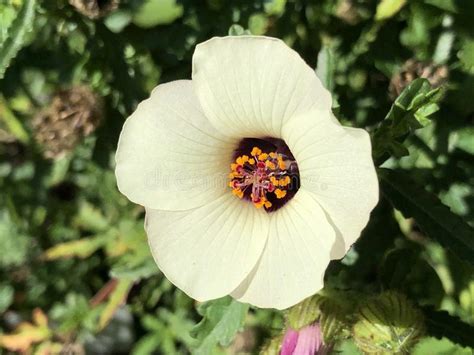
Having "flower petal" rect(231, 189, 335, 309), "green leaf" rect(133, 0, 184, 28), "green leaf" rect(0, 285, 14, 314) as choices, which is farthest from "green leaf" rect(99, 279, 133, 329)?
"flower petal" rect(231, 189, 335, 309)

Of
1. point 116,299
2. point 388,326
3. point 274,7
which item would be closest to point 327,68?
point 274,7

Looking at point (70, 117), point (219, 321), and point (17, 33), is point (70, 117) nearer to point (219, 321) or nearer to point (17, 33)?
point (17, 33)

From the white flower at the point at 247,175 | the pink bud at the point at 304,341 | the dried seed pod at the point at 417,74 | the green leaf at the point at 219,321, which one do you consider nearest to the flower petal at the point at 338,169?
the white flower at the point at 247,175

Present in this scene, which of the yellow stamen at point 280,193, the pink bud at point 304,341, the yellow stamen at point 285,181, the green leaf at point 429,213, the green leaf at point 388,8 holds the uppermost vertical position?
the green leaf at point 388,8

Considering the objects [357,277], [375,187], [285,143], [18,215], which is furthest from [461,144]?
[18,215]

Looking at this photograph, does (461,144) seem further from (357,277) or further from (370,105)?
(357,277)

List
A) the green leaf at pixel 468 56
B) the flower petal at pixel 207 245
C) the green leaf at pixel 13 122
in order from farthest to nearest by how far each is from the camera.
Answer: the green leaf at pixel 13 122 < the green leaf at pixel 468 56 < the flower petal at pixel 207 245

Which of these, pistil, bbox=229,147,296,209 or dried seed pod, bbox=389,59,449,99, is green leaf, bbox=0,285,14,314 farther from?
dried seed pod, bbox=389,59,449,99

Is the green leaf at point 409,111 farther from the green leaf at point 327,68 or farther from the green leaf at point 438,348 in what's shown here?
the green leaf at point 438,348
